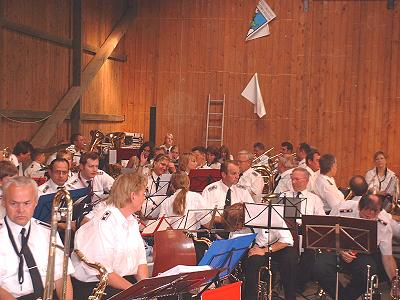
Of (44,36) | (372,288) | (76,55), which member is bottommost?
(372,288)

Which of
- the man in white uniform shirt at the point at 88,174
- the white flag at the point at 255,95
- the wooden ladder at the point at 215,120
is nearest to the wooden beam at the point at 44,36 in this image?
the wooden ladder at the point at 215,120

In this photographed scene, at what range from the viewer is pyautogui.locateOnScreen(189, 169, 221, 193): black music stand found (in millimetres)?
11195

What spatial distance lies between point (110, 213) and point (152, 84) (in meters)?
13.9

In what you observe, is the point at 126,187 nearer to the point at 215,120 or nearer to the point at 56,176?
the point at 56,176

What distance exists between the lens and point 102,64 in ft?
59.5

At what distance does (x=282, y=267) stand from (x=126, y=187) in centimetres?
354

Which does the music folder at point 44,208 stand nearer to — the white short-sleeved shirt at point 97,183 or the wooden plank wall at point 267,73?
the white short-sleeved shirt at point 97,183

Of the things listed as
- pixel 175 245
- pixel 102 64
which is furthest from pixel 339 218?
pixel 102 64

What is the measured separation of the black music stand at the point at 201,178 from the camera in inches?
441

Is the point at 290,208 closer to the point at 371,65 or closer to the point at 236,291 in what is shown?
the point at 236,291

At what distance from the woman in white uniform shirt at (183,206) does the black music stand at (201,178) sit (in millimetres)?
1759

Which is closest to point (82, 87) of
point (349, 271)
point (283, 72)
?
point (283, 72)

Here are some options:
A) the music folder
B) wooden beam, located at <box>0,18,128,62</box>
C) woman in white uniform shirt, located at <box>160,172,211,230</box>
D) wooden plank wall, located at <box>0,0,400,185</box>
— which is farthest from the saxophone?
wooden plank wall, located at <box>0,0,400,185</box>

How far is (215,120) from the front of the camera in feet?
64.0
